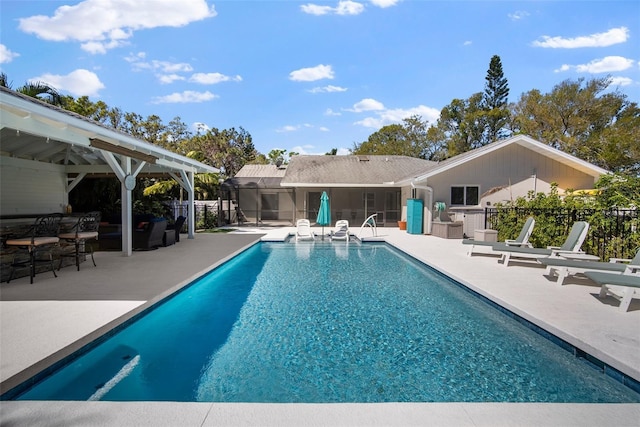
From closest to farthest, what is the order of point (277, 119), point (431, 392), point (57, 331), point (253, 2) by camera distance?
point (431, 392) < point (57, 331) < point (253, 2) < point (277, 119)

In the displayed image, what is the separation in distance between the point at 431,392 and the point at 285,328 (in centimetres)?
230

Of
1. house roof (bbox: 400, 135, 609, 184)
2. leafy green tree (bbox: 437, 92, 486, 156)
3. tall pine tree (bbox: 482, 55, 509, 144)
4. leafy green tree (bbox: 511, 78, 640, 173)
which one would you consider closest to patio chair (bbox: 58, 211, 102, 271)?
house roof (bbox: 400, 135, 609, 184)

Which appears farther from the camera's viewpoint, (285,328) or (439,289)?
(439,289)

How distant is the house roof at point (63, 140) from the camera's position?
4.84 meters

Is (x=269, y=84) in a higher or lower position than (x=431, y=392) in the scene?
higher

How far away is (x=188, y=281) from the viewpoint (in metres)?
6.65

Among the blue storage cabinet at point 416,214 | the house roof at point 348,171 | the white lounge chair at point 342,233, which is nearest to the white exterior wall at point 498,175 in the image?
the blue storage cabinet at point 416,214

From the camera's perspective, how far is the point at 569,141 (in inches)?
1114

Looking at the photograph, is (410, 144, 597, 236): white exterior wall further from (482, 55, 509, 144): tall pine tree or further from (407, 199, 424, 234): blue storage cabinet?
(482, 55, 509, 144): tall pine tree

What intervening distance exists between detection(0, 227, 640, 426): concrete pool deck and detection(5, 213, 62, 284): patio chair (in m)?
0.34

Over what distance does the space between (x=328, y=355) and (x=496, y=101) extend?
40872 millimetres

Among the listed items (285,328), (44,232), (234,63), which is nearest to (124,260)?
(44,232)

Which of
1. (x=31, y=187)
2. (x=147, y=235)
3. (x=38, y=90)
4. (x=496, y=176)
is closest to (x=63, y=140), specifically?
(x=147, y=235)

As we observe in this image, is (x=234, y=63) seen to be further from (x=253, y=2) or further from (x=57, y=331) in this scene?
(x=57, y=331)
